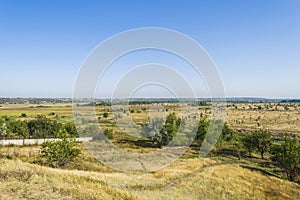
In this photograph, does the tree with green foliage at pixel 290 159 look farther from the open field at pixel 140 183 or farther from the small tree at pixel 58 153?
the small tree at pixel 58 153

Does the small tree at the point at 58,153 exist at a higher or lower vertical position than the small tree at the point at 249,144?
higher

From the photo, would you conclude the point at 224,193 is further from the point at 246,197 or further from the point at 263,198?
the point at 263,198

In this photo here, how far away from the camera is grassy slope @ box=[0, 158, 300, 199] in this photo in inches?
434

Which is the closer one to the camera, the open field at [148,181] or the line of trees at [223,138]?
the open field at [148,181]

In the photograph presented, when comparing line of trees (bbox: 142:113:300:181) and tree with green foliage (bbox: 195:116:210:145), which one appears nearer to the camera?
line of trees (bbox: 142:113:300:181)

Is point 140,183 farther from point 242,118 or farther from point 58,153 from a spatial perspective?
point 242,118

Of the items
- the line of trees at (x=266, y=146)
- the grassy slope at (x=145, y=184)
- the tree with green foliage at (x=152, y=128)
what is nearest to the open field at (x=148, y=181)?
the grassy slope at (x=145, y=184)

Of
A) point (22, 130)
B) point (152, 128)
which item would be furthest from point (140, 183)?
point (22, 130)

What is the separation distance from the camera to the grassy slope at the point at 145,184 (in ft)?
36.1

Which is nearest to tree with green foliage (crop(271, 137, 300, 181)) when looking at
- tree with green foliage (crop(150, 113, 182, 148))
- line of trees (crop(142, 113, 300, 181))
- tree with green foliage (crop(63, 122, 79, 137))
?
line of trees (crop(142, 113, 300, 181))

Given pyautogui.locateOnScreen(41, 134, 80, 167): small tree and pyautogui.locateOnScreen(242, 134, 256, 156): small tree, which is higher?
pyautogui.locateOnScreen(41, 134, 80, 167): small tree

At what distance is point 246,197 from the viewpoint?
23.1 metres

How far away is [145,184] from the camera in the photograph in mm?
18266

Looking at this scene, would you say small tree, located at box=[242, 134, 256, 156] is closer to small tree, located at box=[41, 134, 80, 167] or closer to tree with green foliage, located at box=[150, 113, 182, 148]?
tree with green foliage, located at box=[150, 113, 182, 148]
